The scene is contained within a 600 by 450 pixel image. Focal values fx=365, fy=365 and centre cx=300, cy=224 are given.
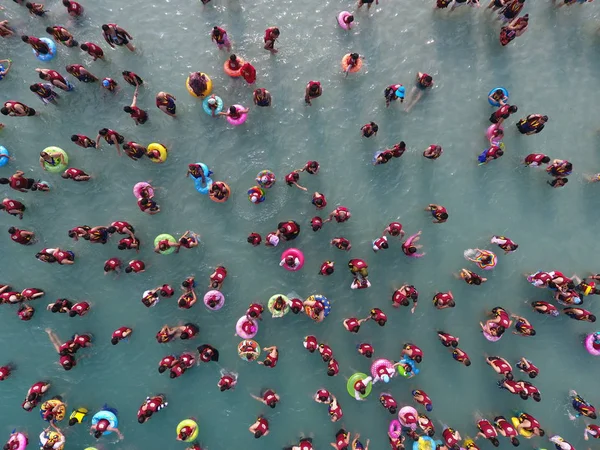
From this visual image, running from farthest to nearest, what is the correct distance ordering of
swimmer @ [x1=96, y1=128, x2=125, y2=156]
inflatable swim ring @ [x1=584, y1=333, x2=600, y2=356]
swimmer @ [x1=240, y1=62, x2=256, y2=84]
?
inflatable swim ring @ [x1=584, y1=333, x2=600, y2=356] < swimmer @ [x1=240, y1=62, x2=256, y2=84] < swimmer @ [x1=96, y1=128, x2=125, y2=156]

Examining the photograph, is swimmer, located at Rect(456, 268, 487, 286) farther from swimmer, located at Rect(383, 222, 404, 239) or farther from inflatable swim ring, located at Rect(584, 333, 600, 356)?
inflatable swim ring, located at Rect(584, 333, 600, 356)

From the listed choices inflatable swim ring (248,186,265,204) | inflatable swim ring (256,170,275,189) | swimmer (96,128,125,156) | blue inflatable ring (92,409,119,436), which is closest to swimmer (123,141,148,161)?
swimmer (96,128,125,156)

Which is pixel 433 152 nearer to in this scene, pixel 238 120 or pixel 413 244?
pixel 413 244

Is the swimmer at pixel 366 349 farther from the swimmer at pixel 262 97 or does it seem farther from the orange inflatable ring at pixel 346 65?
the orange inflatable ring at pixel 346 65

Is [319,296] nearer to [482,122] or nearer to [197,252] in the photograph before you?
[197,252]

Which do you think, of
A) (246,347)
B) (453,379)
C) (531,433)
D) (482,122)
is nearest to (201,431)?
(246,347)
